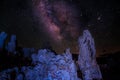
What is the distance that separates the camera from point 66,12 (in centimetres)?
2439

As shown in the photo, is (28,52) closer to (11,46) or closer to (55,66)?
(11,46)

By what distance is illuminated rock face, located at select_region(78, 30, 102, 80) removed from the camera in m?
18.8

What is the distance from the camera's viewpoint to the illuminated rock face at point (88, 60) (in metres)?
18.8

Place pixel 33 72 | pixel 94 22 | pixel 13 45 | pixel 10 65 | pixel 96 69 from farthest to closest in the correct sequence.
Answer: pixel 94 22 < pixel 13 45 < pixel 10 65 < pixel 96 69 < pixel 33 72

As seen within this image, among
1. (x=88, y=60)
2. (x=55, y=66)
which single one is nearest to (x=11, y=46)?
(x=55, y=66)

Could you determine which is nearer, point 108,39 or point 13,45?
point 13,45

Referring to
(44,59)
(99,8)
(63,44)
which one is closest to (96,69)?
(44,59)

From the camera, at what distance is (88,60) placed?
1930cm

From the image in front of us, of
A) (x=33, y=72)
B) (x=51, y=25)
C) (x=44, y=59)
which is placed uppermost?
(x=51, y=25)

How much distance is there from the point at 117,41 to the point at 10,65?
13.6 metres

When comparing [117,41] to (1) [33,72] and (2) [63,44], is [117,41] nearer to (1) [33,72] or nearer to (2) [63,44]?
(2) [63,44]

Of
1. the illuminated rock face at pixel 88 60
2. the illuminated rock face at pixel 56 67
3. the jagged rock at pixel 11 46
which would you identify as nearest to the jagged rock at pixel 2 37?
the jagged rock at pixel 11 46

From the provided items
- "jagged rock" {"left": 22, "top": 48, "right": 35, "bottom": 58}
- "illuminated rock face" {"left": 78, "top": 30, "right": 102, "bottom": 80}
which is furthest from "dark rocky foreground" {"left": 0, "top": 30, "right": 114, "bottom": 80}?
"jagged rock" {"left": 22, "top": 48, "right": 35, "bottom": 58}

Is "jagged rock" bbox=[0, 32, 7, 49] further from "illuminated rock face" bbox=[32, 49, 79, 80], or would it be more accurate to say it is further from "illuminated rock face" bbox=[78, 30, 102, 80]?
"illuminated rock face" bbox=[78, 30, 102, 80]
